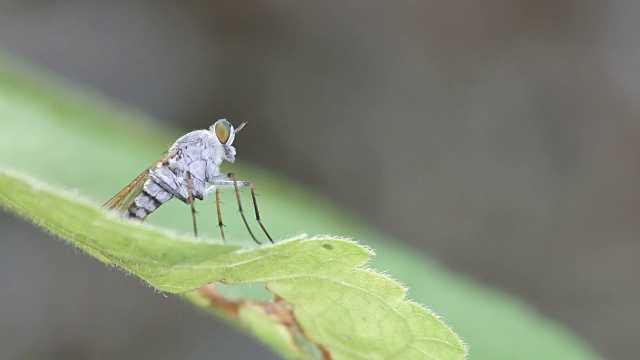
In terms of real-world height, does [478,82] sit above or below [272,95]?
above

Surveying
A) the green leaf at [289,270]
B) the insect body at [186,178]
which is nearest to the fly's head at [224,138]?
the insect body at [186,178]

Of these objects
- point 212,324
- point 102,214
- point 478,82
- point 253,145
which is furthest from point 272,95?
point 102,214

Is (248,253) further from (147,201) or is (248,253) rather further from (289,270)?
(147,201)

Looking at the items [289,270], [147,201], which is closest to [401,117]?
[147,201]

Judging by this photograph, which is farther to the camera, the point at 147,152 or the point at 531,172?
the point at 531,172

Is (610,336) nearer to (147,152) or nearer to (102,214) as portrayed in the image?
(147,152)

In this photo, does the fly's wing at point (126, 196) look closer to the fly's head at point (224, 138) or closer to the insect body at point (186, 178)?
the insect body at point (186, 178)

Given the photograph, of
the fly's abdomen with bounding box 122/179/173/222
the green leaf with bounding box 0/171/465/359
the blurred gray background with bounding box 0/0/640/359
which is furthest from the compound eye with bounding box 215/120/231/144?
the blurred gray background with bounding box 0/0/640/359
